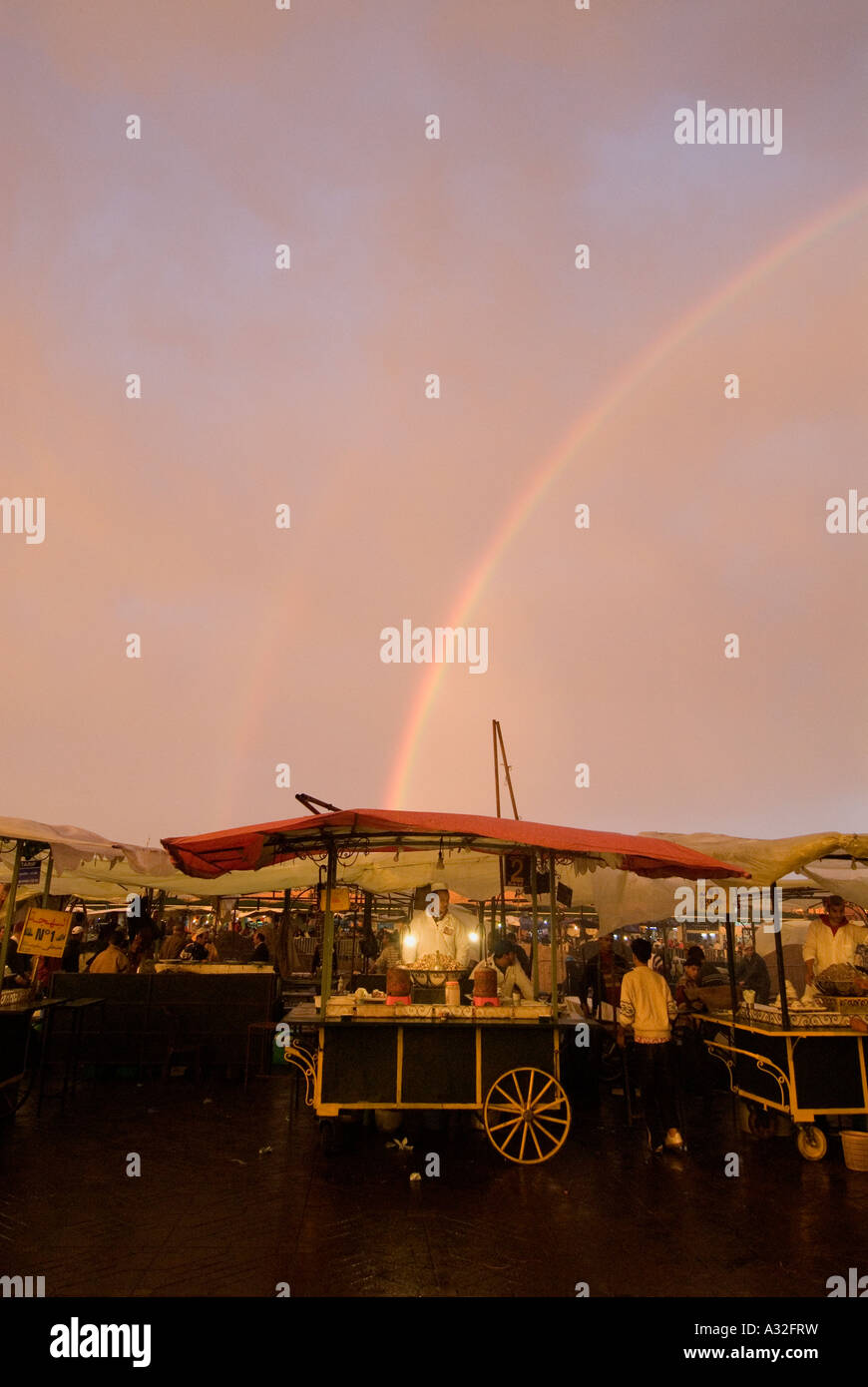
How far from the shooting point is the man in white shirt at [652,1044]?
7648 millimetres

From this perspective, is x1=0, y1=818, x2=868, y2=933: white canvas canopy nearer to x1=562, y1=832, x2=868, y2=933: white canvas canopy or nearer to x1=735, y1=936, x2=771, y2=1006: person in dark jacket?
x1=562, y1=832, x2=868, y2=933: white canvas canopy

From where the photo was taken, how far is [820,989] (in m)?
8.21

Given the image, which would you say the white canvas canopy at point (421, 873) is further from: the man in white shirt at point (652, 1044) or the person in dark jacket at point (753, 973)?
the man in white shirt at point (652, 1044)

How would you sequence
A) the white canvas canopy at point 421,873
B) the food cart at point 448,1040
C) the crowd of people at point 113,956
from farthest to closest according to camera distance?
1. the crowd of people at point 113,956
2. the white canvas canopy at point 421,873
3. the food cart at point 448,1040

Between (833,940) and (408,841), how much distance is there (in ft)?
15.6

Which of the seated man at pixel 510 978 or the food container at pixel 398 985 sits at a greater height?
the food container at pixel 398 985

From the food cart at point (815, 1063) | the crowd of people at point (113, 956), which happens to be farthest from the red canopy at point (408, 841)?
the crowd of people at point (113, 956)

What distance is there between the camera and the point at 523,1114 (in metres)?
7.29

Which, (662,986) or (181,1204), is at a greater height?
(662,986)

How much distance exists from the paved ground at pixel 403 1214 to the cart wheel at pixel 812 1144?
12 centimetres
